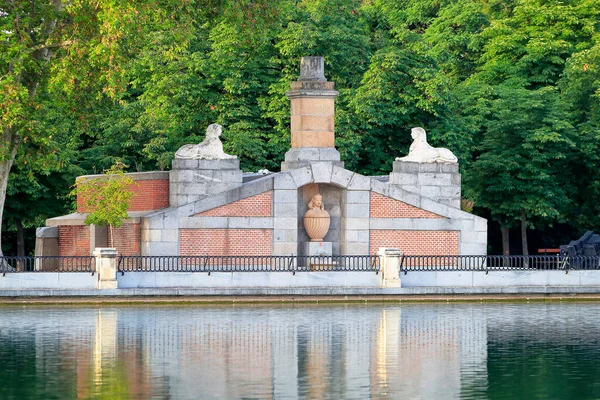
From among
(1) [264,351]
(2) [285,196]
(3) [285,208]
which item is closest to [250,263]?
(3) [285,208]

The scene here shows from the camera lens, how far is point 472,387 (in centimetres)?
2161

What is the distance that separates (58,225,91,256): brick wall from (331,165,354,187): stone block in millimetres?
8601

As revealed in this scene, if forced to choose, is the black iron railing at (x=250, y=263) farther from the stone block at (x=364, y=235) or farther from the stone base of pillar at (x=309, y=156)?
the stone base of pillar at (x=309, y=156)

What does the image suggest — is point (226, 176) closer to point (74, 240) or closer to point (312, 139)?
point (312, 139)

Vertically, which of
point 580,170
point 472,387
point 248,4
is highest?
point 248,4

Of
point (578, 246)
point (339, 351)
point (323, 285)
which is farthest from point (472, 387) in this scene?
point (578, 246)

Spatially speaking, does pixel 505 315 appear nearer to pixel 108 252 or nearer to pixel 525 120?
pixel 108 252

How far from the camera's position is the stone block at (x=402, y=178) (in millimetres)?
45531

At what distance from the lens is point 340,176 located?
148ft

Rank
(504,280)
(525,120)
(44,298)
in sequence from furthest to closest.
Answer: (525,120)
(504,280)
(44,298)

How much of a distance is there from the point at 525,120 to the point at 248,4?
1609cm

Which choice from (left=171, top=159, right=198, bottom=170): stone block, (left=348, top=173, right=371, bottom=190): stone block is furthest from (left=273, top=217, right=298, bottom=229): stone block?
(left=171, top=159, right=198, bottom=170): stone block

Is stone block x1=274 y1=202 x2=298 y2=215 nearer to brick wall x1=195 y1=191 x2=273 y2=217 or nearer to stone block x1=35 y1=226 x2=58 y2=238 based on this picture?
brick wall x1=195 y1=191 x2=273 y2=217

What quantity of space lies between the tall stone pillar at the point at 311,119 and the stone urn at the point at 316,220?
1.35 m
